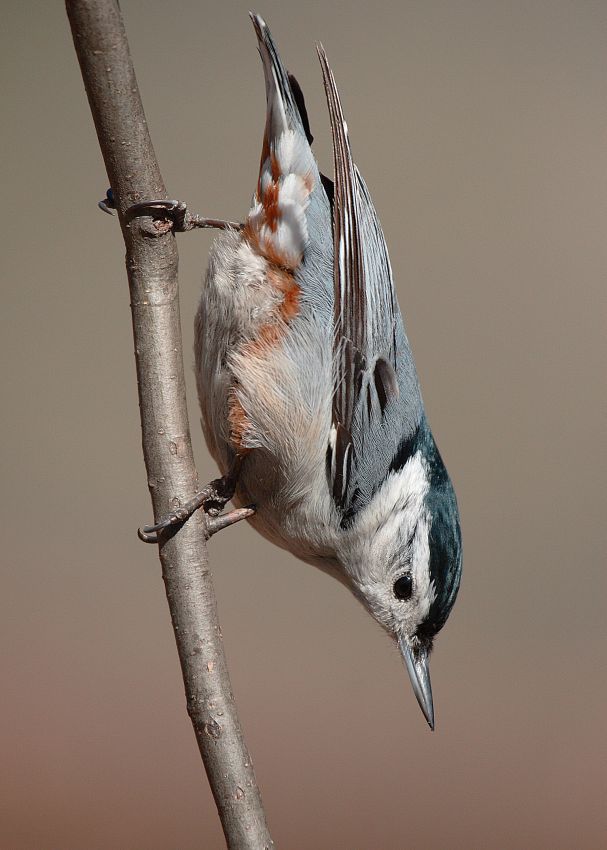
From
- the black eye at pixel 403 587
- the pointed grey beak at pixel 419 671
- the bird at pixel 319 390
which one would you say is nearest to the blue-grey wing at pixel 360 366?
the bird at pixel 319 390

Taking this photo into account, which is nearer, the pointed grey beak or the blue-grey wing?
the blue-grey wing

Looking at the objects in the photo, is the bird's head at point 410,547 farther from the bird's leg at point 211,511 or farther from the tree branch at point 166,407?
the tree branch at point 166,407

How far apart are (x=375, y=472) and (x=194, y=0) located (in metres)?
1.51

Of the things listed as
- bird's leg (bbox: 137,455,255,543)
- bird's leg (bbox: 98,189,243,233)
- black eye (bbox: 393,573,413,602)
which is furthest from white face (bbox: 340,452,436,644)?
bird's leg (bbox: 98,189,243,233)

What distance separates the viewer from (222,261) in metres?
1.28

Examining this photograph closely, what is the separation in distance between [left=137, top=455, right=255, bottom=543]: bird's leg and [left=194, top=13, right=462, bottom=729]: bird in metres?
0.03

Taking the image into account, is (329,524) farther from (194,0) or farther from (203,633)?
(194,0)

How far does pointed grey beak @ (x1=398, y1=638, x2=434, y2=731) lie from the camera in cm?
136

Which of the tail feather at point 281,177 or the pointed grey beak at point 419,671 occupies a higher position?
the tail feather at point 281,177

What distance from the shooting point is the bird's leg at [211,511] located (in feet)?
3.34

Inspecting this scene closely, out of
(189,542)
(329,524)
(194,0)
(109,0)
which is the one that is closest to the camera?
(109,0)

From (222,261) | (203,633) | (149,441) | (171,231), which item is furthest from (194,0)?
(203,633)

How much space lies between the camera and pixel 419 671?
4.51 feet

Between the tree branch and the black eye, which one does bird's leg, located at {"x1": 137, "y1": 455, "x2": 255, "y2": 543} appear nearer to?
the tree branch
